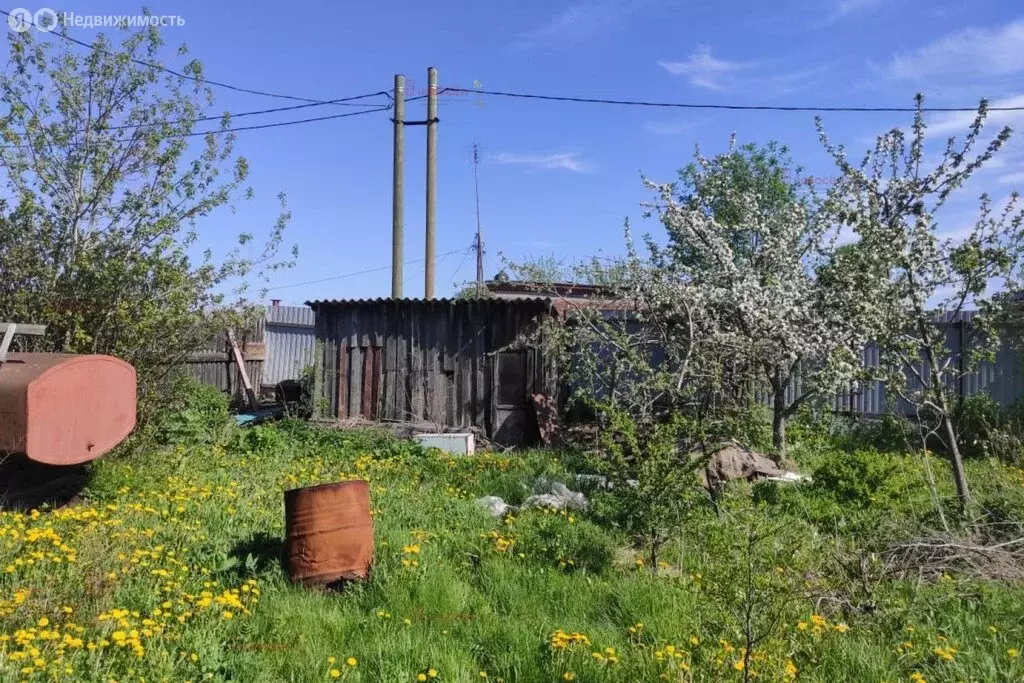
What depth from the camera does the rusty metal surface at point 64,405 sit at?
243 inches

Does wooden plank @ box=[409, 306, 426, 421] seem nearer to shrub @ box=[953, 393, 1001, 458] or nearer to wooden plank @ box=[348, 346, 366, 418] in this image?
wooden plank @ box=[348, 346, 366, 418]

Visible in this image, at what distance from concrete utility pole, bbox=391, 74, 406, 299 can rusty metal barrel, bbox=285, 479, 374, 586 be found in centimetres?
980

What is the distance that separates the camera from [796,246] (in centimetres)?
1013

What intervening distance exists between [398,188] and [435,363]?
4488 millimetres

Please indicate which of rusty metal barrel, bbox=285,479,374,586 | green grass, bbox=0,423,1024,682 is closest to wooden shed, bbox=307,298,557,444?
green grass, bbox=0,423,1024,682

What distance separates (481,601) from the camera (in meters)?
4.77

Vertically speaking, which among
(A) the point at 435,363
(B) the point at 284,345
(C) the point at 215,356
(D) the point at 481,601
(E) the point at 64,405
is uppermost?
(B) the point at 284,345

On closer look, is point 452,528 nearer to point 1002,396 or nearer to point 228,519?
point 228,519

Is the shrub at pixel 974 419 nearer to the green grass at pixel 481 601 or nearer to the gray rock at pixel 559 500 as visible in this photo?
the green grass at pixel 481 601

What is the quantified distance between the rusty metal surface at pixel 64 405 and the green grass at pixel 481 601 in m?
0.53

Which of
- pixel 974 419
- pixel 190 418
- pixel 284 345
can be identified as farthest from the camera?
pixel 284 345

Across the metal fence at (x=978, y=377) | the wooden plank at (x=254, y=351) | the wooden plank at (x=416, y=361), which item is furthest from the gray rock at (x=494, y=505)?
the wooden plank at (x=254, y=351)

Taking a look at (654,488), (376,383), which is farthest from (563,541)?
(376,383)

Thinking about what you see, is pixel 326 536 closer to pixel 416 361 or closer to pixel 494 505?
pixel 494 505
